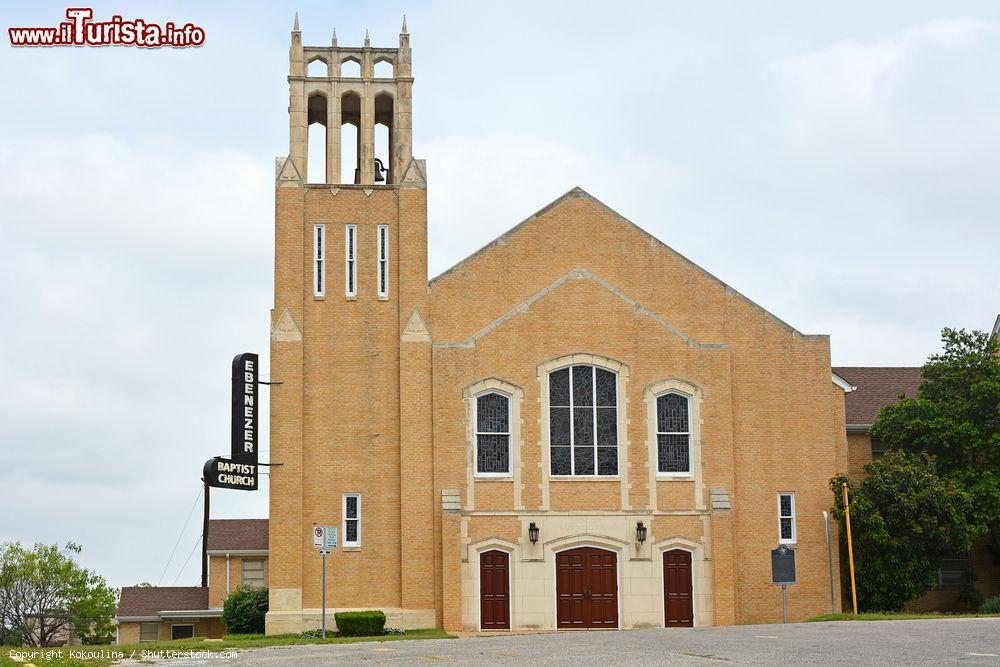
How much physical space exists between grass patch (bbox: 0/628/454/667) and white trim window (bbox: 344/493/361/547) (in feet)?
10.1

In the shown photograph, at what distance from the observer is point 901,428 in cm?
4119

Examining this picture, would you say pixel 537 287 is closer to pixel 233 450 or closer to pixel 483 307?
pixel 483 307

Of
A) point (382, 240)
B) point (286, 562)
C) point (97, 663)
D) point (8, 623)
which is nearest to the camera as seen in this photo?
point (97, 663)

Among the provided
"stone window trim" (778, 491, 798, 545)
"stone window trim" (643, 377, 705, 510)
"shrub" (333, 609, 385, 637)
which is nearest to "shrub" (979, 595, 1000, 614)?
"stone window trim" (778, 491, 798, 545)

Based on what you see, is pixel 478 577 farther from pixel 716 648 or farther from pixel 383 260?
pixel 716 648

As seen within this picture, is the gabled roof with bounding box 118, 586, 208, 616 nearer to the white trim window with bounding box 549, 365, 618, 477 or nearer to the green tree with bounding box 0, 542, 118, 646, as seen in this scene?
the green tree with bounding box 0, 542, 118, 646

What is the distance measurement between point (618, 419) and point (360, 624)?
9.37 metres

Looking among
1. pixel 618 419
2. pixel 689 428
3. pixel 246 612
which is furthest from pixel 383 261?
pixel 246 612

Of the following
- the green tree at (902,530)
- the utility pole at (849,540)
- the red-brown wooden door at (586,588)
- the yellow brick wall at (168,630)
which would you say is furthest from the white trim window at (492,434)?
the yellow brick wall at (168,630)

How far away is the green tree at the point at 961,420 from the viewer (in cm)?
4000

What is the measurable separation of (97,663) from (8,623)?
124 ft

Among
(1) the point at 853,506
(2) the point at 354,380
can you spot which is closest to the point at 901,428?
(1) the point at 853,506

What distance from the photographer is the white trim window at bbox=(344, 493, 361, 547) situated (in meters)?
37.3

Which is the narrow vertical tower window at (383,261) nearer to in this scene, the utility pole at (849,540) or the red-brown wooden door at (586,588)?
the red-brown wooden door at (586,588)
